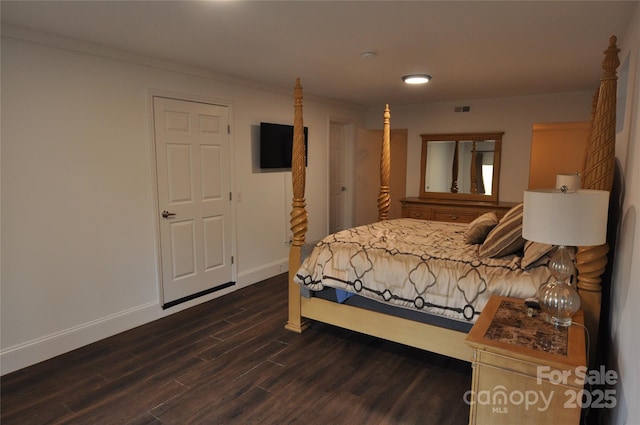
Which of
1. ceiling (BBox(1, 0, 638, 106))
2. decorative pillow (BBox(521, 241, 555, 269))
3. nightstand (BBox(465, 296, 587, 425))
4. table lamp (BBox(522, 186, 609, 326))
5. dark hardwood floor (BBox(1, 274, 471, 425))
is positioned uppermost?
ceiling (BBox(1, 0, 638, 106))

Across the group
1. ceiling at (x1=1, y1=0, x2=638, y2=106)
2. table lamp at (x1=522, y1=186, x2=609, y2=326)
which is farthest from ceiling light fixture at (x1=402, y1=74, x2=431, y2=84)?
table lamp at (x1=522, y1=186, x2=609, y2=326)

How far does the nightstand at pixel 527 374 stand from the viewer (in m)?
1.53

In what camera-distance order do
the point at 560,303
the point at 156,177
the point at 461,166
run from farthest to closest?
the point at 461,166, the point at 156,177, the point at 560,303

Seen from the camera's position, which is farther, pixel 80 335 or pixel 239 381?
pixel 80 335

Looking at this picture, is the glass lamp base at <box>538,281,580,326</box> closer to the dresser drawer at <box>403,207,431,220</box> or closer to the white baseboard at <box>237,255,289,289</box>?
the white baseboard at <box>237,255,289,289</box>

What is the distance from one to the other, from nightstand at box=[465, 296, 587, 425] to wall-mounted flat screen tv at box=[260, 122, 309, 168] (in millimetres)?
3274

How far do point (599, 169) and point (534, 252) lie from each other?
0.63 m

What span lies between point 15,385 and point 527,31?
4.25 metres

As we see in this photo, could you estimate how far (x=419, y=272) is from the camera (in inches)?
103

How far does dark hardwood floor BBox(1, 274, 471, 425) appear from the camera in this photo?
2260 millimetres

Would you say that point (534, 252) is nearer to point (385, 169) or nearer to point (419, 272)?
point (419, 272)

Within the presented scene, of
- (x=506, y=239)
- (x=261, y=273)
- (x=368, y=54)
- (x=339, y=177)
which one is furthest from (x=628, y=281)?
(x=339, y=177)

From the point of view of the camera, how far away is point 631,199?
182 centimetres

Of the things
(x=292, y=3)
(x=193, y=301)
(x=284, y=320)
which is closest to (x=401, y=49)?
(x=292, y=3)
